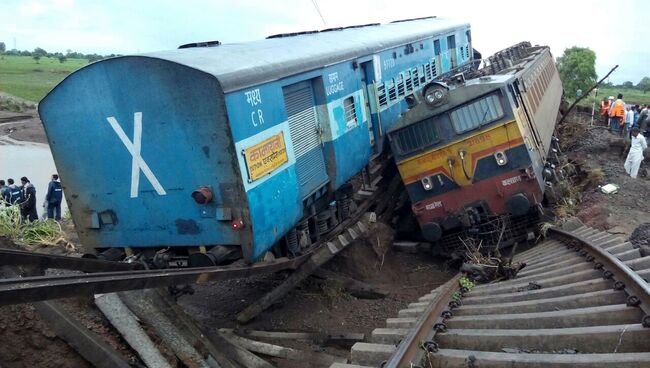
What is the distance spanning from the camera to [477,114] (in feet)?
29.4

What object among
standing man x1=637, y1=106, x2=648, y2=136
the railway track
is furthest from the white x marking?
standing man x1=637, y1=106, x2=648, y2=136

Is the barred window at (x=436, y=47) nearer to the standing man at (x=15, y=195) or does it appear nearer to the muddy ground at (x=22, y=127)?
the standing man at (x=15, y=195)

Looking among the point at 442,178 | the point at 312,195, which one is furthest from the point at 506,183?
the point at 312,195

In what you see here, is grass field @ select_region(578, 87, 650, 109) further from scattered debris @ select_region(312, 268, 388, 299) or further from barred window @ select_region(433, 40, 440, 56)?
scattered debris @ select_region(312, 268, 388, 299)

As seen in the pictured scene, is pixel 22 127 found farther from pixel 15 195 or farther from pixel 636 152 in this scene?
pixel 636 152

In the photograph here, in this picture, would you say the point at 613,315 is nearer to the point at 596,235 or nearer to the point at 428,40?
the point at 596,235

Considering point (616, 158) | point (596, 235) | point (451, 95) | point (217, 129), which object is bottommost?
point (616, 158)

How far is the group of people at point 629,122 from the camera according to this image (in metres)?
12.2

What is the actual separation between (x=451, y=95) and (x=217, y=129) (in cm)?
489

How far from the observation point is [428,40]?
44.9ft

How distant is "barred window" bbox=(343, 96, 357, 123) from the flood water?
12420 millimetres

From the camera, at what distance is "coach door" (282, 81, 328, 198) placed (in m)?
6.95

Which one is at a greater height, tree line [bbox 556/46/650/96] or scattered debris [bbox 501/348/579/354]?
scattered debris [bbox 501/348/579/354]

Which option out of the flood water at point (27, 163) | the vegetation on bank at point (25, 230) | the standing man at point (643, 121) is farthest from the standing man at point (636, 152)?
the flood water at point (27, 163)
